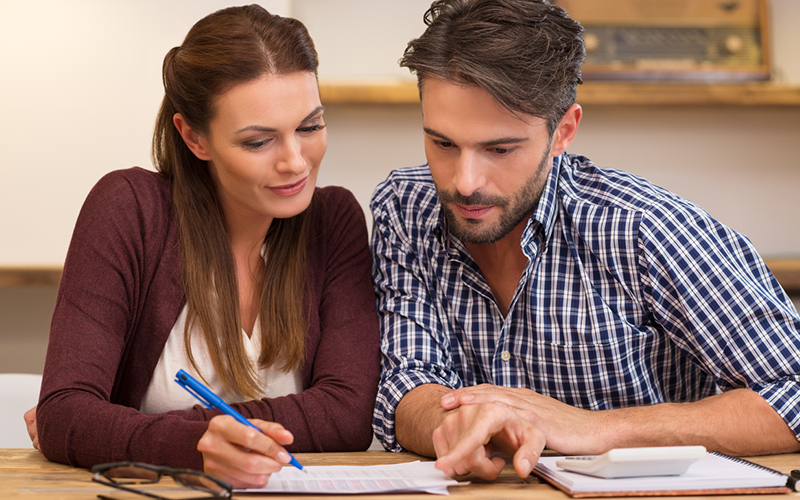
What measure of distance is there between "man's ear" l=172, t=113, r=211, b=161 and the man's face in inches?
16.6

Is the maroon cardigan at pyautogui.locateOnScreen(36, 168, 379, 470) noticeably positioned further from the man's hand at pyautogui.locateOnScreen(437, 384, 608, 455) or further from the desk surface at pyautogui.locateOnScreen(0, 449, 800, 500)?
the man's hand at pyautogui.locateOnScreen(437, 384, 608, 455)

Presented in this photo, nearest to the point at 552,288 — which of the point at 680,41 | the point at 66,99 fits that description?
the point at 680,41

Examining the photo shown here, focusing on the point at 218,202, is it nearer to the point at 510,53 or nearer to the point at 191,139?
the point at 191,139

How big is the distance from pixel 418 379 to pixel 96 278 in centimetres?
57

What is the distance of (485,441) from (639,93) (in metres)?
1.53

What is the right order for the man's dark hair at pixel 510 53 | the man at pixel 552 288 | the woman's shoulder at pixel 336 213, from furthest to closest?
the woman's shoulder at pixel 336 213 < the man's dark hair at pixel 510 53 < the man at pixel 552 288

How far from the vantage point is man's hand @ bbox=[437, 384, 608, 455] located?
3.36 feet

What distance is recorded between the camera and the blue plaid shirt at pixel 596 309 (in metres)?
1.17

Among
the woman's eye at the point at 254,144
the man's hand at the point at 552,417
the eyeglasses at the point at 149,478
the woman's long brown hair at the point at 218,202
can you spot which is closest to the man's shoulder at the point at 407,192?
the woman's long brown hair at the point at 218,202

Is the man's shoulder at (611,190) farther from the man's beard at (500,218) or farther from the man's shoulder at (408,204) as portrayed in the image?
the man's shoulder at (408,204)

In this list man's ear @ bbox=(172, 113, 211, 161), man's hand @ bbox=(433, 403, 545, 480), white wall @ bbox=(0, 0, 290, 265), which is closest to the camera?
man's hand @ bbox=(433, 403, 545, 480)

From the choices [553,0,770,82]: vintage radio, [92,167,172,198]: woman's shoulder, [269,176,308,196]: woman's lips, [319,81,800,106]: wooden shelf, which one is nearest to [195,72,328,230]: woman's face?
[269,176,308,196]: woman's lips

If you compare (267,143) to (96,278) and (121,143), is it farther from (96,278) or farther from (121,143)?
(121,143)

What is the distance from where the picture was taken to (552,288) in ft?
4.29
